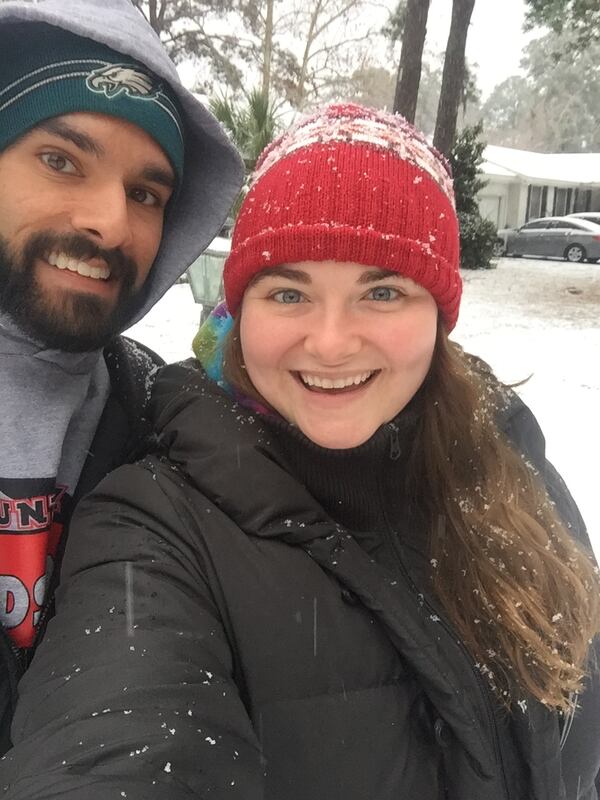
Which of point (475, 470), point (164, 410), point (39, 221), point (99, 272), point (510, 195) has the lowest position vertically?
point (475, 470)

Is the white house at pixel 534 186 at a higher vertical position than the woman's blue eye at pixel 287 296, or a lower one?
higher

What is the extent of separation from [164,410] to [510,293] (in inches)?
547

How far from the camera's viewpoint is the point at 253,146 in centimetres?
593

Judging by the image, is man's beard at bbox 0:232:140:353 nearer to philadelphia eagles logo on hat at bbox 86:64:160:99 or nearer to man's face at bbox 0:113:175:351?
man's face at bbox 0:113:175:351

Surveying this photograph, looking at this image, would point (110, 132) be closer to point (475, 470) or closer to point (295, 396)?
point (295, 396)

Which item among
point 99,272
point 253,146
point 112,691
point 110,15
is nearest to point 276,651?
point 112,691

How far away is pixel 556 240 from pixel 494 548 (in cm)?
2190

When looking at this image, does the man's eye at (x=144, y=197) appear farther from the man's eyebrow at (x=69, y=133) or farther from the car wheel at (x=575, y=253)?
the car wheel at (x=575, y=253)

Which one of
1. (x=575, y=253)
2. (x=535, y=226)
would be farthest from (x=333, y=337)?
(x=535, y=226)

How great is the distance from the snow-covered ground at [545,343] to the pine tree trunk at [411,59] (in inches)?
145

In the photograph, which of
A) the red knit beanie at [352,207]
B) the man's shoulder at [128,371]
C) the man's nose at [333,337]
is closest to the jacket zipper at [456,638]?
the man's nose at [333,337]

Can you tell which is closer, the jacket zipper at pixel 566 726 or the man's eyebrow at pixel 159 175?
the jacket zipper at pixel 566 726

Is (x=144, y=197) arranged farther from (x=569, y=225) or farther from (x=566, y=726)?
(x=569, y=225)

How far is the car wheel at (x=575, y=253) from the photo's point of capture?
20938 mm
